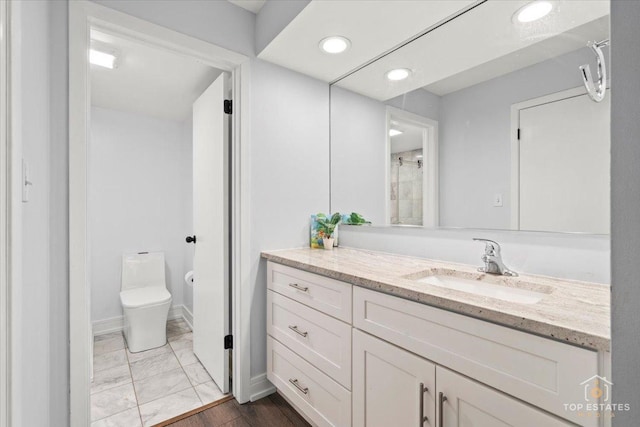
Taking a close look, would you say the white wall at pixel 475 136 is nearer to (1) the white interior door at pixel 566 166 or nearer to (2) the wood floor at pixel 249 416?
(1) the white interior door at pixel 566 166

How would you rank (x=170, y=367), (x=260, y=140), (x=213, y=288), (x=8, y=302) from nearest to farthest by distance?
(x=8, y=302)
(x=260, y=140)
(x=213, y=288)
(x=170, y=367)

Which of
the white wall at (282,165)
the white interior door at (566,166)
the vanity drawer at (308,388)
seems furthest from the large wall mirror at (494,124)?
the vanity drawer at (308,388)

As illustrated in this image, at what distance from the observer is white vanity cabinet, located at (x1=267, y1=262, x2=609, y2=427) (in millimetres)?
730

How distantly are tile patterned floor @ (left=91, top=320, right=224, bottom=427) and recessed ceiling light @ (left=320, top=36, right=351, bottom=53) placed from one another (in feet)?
7.24

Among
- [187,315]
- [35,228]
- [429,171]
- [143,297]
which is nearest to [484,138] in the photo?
[429,171]

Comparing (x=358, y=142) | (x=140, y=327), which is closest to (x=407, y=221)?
(x=358, y=142)

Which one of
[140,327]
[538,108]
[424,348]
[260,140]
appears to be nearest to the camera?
[424,348]

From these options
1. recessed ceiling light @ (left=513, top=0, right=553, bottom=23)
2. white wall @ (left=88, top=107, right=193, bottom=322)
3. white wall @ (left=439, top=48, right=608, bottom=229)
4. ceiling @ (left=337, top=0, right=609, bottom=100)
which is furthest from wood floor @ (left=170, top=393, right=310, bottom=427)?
recessed ceiling light @ (left=513, top=0, right=553, bottom=23)

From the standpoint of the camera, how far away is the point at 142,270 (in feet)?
9.90

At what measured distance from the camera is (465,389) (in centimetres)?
87

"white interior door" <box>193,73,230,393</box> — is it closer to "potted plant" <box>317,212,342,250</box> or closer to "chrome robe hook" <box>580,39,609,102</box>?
"potted plant" <box>317,212,342,250</box>

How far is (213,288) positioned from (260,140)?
1042 mm

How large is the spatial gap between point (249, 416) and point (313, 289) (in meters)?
0.90
